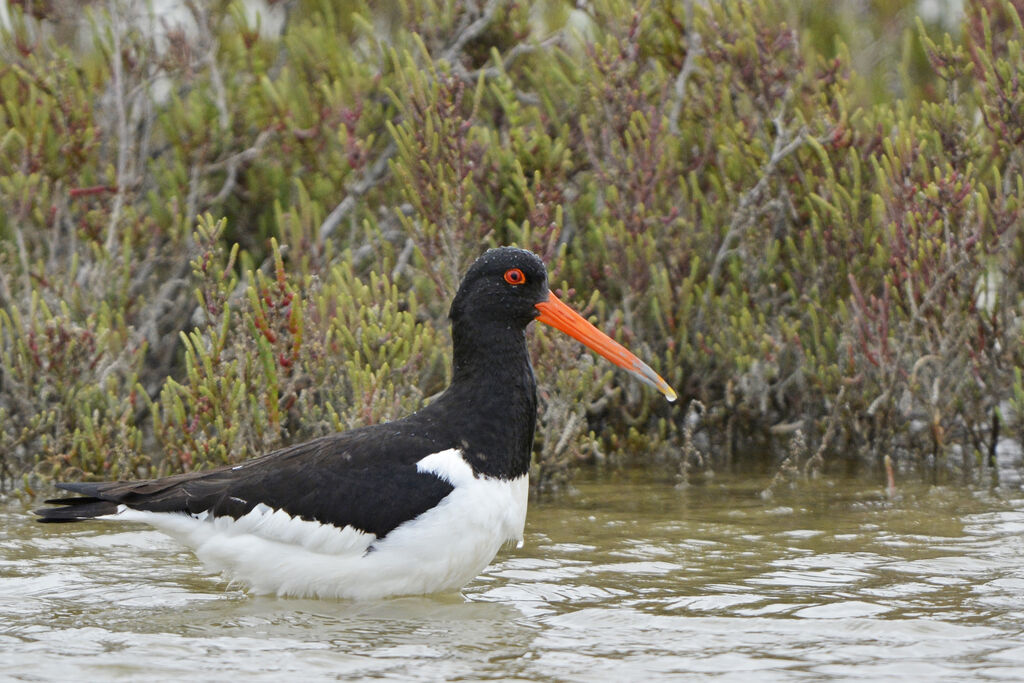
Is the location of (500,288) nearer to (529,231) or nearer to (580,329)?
Answer: (580,329)

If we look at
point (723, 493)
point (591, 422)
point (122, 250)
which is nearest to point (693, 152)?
point (591, 422)

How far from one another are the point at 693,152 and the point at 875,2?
418 centimetres

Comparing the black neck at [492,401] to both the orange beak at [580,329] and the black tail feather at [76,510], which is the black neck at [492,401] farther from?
the black tail feather at [76,510]

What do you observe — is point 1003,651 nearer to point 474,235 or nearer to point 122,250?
point 474,235

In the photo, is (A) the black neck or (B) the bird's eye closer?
(A) the black neck

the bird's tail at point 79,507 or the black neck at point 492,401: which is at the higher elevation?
the black neck at point 492,401

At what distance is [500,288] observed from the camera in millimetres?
5848

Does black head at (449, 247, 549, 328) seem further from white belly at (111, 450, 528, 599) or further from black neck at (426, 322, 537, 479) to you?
white belly at (111, 450, 528, 599)

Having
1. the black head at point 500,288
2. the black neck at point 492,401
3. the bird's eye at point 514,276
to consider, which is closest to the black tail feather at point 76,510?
the black neck at point 492,401

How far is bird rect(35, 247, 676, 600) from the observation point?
5223 millimetres

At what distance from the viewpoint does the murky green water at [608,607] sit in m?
4.70

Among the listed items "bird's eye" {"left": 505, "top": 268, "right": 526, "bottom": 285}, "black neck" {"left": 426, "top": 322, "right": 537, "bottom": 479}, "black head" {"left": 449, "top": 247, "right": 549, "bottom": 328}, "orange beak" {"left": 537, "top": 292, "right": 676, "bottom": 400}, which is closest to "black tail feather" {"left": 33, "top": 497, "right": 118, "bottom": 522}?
"black neck" {"left": 426, "top": 322, "right": 537, "bottom": 479}

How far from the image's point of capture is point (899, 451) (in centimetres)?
838

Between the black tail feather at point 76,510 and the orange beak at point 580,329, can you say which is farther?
the orange beak at point 580,329
